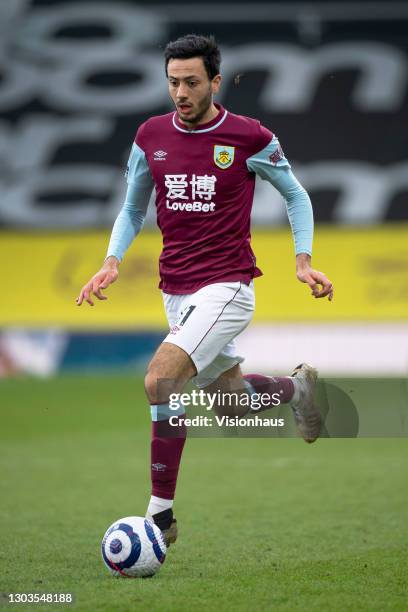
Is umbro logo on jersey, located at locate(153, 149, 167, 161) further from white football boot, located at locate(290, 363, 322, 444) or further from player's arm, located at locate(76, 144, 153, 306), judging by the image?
white football boot, located at locate(290, 363, 322, 444)

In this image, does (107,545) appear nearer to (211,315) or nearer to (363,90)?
(211,315)

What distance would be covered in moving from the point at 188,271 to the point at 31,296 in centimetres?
1218

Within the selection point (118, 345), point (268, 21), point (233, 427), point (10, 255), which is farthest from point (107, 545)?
point (268, 21)

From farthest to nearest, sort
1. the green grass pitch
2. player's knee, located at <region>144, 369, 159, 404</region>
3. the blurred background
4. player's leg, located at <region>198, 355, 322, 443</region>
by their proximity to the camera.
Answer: the blurred background < player's leg, located at <region>198, 355, 322, 443</region> < player's knee, located at <region>144, 369, 159, 404</region> < the green grass pitch

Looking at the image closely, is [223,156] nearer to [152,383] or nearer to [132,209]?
[132,209]

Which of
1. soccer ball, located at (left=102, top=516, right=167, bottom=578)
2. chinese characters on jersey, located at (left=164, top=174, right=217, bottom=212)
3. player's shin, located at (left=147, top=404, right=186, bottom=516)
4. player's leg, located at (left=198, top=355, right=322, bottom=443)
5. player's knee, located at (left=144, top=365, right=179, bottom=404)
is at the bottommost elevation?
soccer ball, located at (left=102, top=516, right=167, bottom=578)

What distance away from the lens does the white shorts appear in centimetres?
539

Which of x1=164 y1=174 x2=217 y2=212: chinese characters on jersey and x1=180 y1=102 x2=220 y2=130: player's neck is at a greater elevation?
x1=180 y1=102 x2=220 y2=130: player's neck

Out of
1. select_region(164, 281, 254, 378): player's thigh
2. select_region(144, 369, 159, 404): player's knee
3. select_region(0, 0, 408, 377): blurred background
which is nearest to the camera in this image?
select_region(144, 369, 159, 404): player's knee

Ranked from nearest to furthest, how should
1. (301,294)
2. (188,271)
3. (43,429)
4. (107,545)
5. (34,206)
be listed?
1. (107,545)
2. (188,271)
3. (43,429)
4. (301,294)
5. (34,206)

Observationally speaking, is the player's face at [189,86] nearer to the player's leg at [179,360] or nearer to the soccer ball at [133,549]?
the player's leg at [179,360]

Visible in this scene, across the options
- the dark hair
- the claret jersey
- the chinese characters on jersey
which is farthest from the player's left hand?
the dark hair

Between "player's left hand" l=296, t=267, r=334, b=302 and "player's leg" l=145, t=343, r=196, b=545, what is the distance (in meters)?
0.69

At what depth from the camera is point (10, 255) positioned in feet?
58.7
